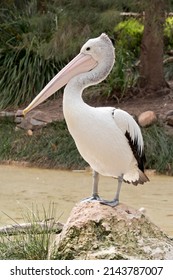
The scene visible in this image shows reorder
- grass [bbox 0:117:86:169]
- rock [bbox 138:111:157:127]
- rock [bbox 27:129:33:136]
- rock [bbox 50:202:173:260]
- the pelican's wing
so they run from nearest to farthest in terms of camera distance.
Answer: rock [bbox 50:202:173:260]
the pelican's wing
grass [bbox 0:117:86:169]
rock [bbox 138:111:157:127]
rock [bbox 27:129:33:136]

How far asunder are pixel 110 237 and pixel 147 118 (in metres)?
7.50

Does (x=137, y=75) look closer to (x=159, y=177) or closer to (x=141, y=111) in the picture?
(x=141, y=111)

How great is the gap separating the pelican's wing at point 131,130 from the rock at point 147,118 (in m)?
6.66

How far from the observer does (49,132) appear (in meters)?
13.2

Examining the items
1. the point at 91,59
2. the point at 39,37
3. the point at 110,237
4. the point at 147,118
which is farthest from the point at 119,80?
the point at 110,237

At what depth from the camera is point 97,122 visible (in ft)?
18.2

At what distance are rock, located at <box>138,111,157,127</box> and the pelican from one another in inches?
265

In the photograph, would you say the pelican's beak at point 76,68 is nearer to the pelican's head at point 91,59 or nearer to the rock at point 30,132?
the pelican's head at point 91,59

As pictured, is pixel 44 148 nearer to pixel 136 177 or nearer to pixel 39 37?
pixel 39 37

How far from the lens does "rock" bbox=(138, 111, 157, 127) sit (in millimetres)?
12703

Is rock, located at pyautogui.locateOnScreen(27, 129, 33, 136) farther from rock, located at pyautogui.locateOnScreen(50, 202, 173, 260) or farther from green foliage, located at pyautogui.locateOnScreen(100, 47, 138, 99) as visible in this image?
rock, located at pyautogui.locateOnScreen(50, 202, 173, 260)

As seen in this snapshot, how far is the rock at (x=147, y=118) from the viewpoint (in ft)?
41.7

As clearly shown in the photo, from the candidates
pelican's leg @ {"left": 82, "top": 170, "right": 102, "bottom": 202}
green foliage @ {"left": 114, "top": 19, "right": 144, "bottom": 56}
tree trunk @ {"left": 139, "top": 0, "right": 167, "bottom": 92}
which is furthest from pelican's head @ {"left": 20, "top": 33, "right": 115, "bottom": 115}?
green foliage @ {"left": 114, "top": 19, "right": 144, "bottom": 56}

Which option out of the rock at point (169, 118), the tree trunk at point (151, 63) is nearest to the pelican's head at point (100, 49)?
the rock at point (169, 118)
